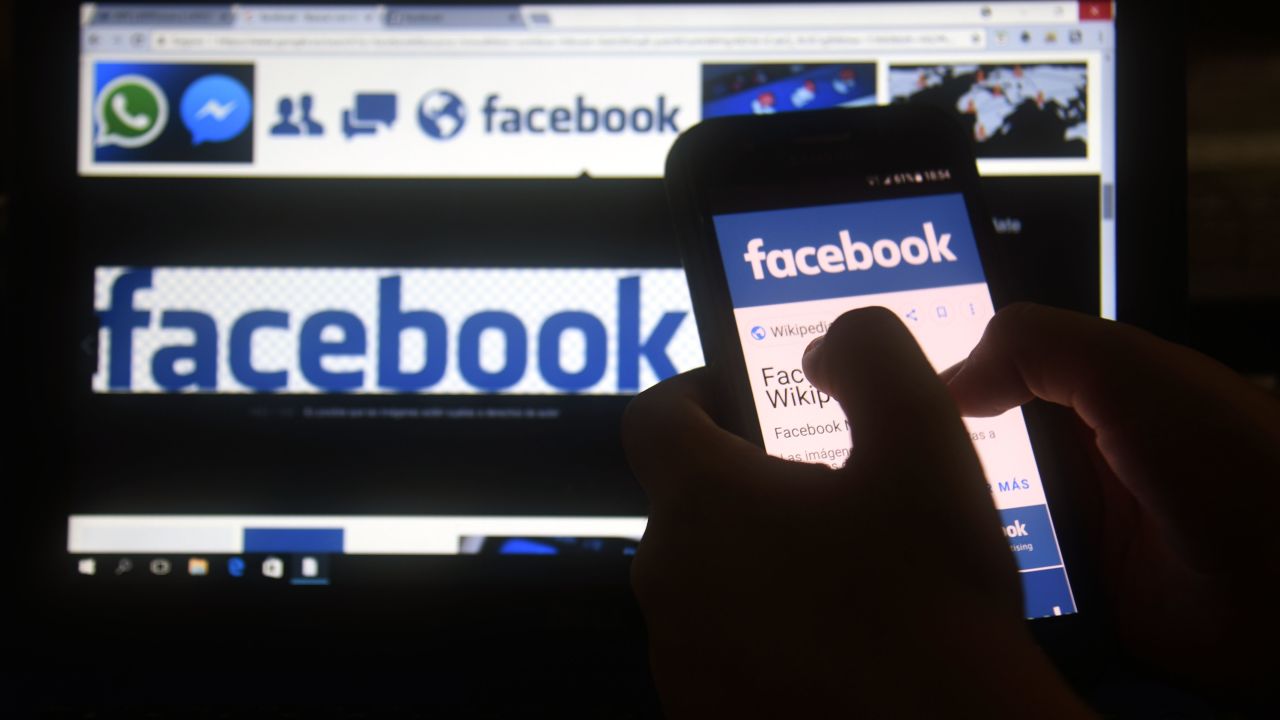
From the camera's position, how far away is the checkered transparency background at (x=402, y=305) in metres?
0.58

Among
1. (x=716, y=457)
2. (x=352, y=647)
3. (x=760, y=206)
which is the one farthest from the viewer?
(x=352, y=647)

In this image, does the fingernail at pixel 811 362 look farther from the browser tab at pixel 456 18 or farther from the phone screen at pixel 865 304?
the browser tab at pixel 456 18

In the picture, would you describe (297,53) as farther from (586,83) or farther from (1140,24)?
(1140,24)

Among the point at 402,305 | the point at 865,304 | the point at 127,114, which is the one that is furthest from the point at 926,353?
the point at 127,114

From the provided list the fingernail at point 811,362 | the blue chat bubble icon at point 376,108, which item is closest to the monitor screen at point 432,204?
the blue chat bubble icon at point 376,108

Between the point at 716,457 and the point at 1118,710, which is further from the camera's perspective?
the point at 1118,710

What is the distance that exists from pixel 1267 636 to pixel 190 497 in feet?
2.18

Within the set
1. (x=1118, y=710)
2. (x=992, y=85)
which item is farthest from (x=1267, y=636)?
(x=992, y=85)

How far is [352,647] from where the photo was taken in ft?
1.82

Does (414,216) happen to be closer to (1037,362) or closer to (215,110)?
(215,110)

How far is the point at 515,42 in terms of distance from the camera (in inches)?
23.1

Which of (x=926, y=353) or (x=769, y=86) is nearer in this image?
(x=926, y=353)

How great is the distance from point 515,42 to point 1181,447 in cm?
51

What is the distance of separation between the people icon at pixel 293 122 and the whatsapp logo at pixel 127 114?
86 mm
